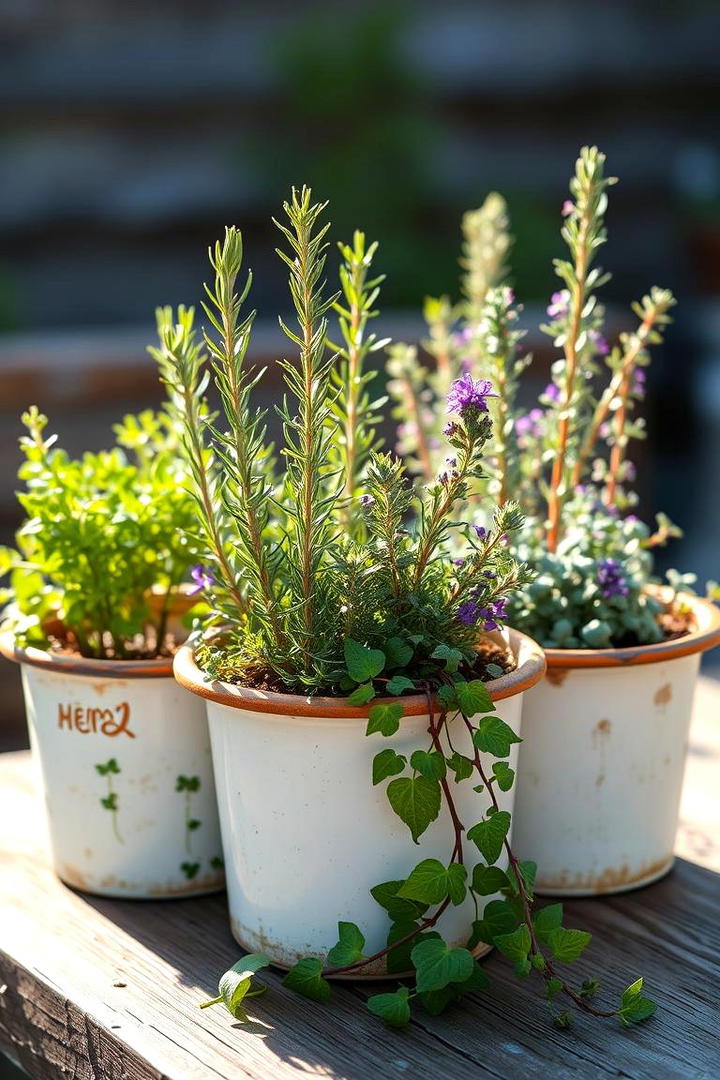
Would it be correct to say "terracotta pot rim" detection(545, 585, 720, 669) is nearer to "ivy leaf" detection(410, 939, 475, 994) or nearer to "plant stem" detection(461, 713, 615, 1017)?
"plant stem" detection(461, 713, 615, 1017)

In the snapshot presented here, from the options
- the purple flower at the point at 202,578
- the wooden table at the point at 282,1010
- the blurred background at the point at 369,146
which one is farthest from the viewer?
the blurred background at the point at 369,146

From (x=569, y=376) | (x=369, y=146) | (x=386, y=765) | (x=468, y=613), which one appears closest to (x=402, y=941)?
(x=386, y=765)

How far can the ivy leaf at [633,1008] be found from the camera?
94 cm

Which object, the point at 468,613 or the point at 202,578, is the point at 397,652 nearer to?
the point at 468,613

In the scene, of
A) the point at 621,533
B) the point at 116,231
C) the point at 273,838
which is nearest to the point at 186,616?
the point at 273,838

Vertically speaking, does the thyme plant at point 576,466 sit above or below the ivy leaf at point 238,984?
above

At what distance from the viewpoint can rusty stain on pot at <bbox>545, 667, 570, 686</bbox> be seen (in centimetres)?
111

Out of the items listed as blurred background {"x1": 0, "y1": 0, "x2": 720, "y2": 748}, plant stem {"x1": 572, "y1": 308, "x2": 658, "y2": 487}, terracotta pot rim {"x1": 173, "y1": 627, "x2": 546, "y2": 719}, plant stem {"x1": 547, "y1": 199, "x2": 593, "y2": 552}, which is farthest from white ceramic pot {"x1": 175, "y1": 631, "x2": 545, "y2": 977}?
blurred background {"x1": 0, "y1": 0, "x2": 720, "y2": 748}

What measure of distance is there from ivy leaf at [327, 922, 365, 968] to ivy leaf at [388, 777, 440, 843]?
0.10 m

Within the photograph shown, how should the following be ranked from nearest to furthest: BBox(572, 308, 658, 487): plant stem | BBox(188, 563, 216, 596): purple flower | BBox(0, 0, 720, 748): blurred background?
BBox(188, 563, 216, 596): purple flower → BBox(572, 308, 658, 487): plant stem → BBox(0, 0, 720, 748): blurred background

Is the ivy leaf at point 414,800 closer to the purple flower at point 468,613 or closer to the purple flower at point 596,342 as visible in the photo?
the purple flower at point 468,613

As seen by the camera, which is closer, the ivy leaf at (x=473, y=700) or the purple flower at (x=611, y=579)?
the ivy leaf at (x=473, y=700)

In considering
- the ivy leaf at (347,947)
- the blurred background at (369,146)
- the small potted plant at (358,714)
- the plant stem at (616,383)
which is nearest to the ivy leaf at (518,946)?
the small potted plant at (358,714)

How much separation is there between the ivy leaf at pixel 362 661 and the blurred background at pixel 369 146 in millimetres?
3177
